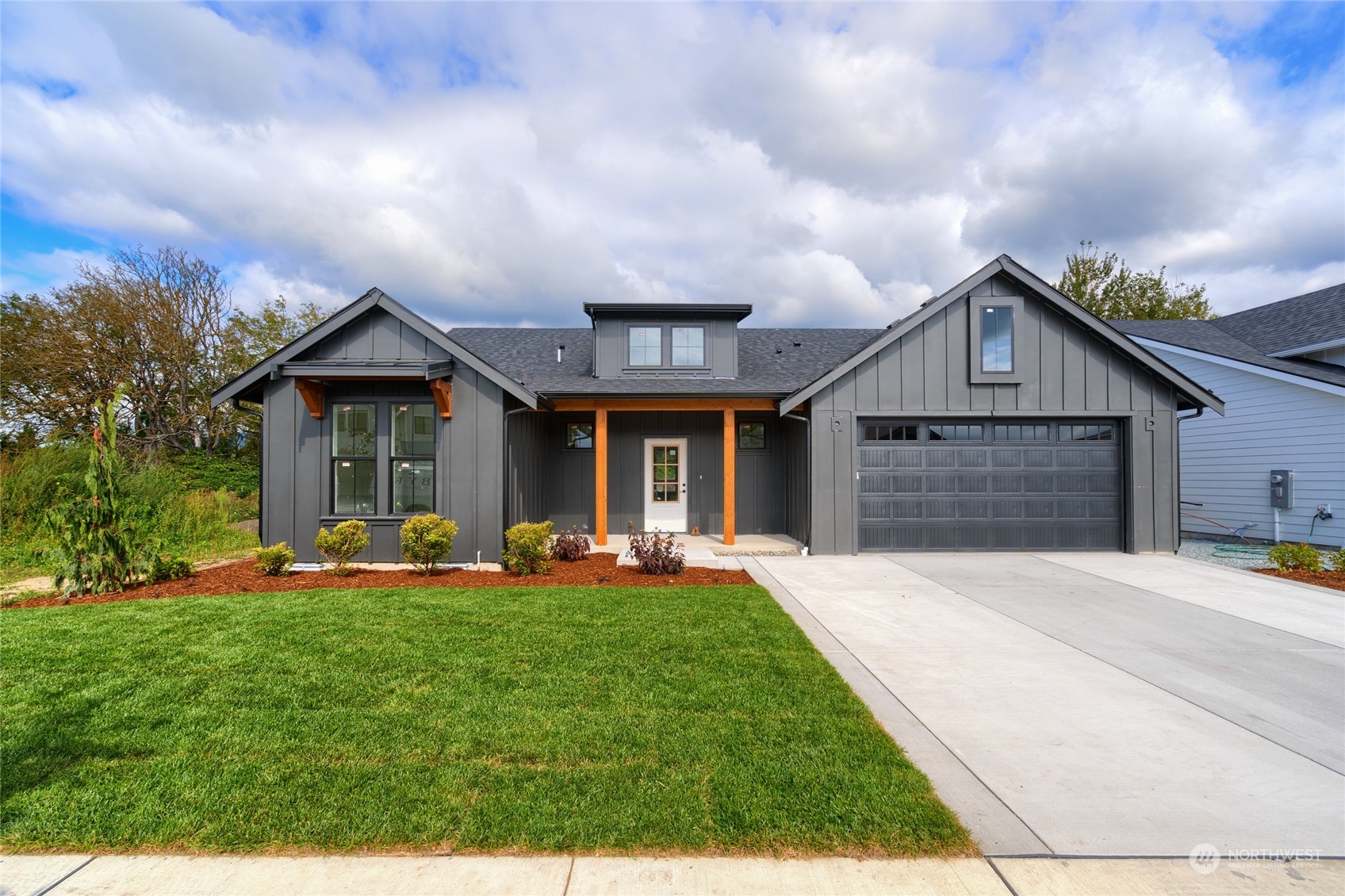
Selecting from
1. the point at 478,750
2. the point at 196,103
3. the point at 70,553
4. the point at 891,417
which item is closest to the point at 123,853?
the point at 478,750

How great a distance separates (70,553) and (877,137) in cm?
1455

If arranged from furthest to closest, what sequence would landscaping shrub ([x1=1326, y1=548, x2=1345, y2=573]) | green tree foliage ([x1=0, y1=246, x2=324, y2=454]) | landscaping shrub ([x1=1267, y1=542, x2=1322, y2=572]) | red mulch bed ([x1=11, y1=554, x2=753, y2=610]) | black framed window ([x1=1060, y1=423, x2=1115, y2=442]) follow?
green tree foliage ([x1=0, y1=246, x2=324, y2=454])
black framed window ([x1=1060, y1=423, x2=1115, y2=442])
landscaping shrub ([x1=1267, y1=542, x2=1322, y2=572])
landscaping shrub ([x1=1326, y1=548, x2=1345, y2=573])
red mulch bed ([x1=11, y1=554, x2=753, y2=610])

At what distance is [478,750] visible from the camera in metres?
3.12

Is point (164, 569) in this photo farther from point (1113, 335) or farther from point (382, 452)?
point (1113, 335)

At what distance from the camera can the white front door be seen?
12.7 metres

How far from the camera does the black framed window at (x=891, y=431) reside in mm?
10500

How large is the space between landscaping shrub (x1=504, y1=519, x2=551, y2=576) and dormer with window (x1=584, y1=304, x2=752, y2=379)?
16.5ft

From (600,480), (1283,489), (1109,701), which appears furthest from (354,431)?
(1283,489)

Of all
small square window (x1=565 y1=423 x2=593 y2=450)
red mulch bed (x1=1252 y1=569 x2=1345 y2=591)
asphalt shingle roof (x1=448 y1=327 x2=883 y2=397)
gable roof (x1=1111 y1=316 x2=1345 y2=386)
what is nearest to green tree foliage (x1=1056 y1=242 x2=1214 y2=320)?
gable roof (x1=1111 y1=316 x2=1345 y2=386)

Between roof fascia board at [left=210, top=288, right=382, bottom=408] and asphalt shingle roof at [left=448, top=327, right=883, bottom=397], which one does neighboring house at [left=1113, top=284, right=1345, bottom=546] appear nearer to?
asphalt shingle roof at [left=448, top=327, right=883, bottom=397]

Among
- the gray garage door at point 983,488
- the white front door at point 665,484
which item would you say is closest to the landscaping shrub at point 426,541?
the white front door at point 665,484

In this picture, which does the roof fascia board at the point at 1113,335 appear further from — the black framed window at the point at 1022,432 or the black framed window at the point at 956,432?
the black framed window at the point at 956,432

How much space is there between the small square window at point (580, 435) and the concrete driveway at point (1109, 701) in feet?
20.6

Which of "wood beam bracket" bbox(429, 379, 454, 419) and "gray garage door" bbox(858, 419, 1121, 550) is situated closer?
"wood beam bracket" bbox(429, 379, 454, 419)
